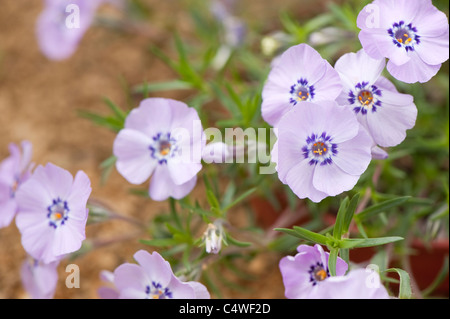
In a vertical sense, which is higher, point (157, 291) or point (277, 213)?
point (277, 213)

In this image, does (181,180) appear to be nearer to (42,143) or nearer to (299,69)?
(299,69)

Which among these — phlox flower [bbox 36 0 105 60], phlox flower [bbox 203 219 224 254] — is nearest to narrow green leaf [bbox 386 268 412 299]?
phlox flower [bbox 203 219 224 254]

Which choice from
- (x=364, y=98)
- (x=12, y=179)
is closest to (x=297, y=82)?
(x=364, y=98)

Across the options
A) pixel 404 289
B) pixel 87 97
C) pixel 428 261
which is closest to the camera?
pixel 404 289

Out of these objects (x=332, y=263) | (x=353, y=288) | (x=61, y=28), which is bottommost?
(x=353, y=288)

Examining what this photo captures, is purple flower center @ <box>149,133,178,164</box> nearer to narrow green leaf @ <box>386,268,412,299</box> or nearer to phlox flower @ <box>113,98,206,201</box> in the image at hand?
phlox flower @ <box>113,98,206,201</box>

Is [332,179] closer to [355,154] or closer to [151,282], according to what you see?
[355,154]

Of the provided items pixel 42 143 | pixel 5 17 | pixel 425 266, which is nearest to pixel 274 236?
pixel 425 266

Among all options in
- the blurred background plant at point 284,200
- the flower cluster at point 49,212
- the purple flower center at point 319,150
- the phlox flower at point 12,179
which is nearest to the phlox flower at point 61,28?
the blurred background plant at point 284,200
